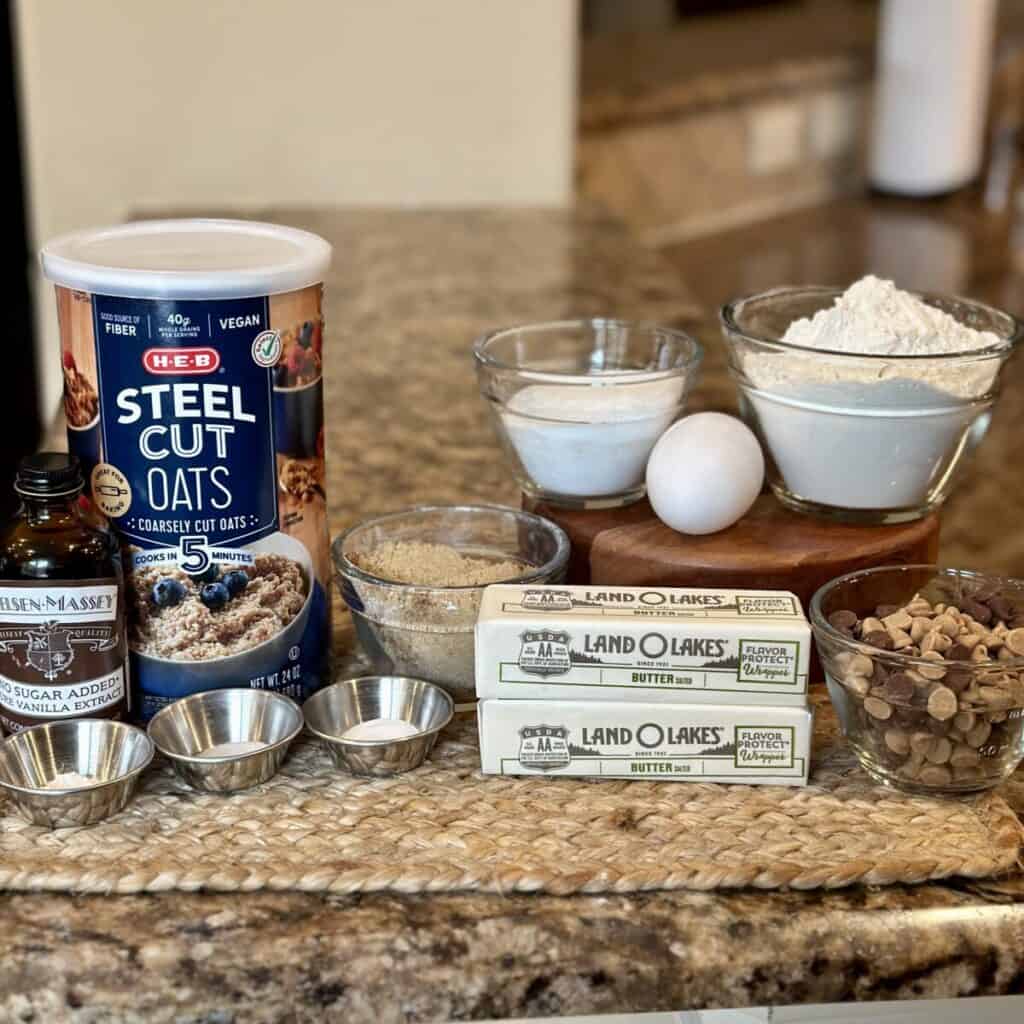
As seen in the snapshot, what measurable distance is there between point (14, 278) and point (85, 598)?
1.61 meters

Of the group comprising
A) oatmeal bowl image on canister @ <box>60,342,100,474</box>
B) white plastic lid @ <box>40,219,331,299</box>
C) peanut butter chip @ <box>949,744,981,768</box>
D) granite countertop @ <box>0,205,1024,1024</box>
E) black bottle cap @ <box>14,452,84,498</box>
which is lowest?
granite countertop @ <box>0,205,1024,1024</box>

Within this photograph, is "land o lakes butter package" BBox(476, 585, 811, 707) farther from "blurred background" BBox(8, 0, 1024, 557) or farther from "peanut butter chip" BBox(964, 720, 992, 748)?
"blurred background" BBox(8, 0, 1024, 557)

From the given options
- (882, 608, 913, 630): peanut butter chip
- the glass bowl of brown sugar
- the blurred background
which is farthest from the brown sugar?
the blurred background

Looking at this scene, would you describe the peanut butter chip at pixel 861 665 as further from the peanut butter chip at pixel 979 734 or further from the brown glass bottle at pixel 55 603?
the brown glass bottle at pixel 55 603

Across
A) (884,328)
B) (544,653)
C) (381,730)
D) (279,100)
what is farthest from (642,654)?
(279,100)

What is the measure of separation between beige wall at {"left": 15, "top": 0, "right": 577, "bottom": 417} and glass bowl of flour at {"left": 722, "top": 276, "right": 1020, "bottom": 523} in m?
1.24

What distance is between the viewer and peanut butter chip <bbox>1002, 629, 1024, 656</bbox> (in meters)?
0.73

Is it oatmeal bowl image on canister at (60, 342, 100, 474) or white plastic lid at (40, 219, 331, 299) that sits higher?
white plastic lid at (40, 219, 331, 299)

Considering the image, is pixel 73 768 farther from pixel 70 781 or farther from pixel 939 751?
pixel 939 751

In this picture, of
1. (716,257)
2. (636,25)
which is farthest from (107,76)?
(636,25)

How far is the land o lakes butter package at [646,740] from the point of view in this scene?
2.44ft

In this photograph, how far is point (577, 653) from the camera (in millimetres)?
732

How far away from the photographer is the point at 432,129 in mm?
2082

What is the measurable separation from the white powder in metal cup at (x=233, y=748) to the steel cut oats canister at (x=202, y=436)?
0.03m
